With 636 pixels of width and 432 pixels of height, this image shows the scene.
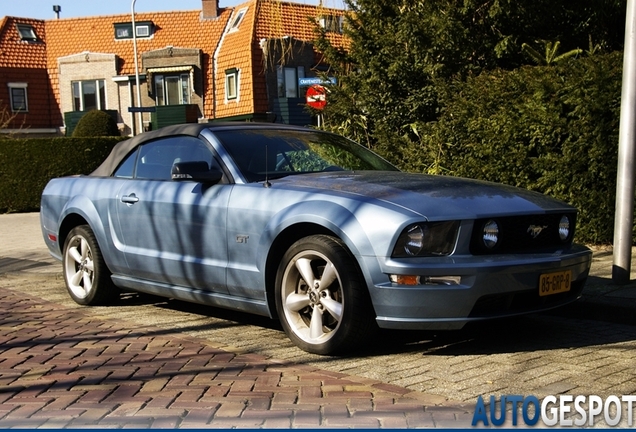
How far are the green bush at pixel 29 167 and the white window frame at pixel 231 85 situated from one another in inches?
649

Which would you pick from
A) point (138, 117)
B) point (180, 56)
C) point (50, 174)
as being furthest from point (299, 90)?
point (50, 174)

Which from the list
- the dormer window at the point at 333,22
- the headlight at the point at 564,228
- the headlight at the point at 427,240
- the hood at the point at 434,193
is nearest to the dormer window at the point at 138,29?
the dormer window at the point at 333,22

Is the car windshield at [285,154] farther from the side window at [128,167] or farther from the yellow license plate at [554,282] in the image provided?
the yellow license plate at [554,282]

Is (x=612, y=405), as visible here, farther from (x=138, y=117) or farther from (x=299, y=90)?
(x=138, y=117)

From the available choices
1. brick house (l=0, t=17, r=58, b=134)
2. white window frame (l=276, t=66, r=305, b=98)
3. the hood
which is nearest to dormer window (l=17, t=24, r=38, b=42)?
brick house (l=0, t=17, r=58, b=134)

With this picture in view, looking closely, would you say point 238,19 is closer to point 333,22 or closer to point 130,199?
point 333,22

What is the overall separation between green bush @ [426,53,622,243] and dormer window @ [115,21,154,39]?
37413 mm

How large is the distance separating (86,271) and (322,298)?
3050 mm

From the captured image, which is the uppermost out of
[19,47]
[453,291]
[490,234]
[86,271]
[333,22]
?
[19,47]

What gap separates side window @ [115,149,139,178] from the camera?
7277 millimetres

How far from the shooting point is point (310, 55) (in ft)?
136

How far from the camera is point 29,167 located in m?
23.6

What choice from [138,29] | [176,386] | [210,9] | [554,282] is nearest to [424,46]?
[554,282]

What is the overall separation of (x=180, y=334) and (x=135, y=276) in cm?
90
